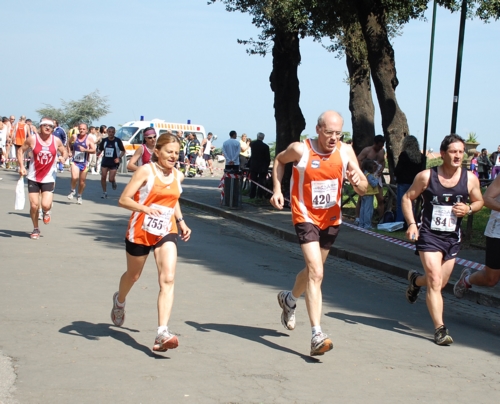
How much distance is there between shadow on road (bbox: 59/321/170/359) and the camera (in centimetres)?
643

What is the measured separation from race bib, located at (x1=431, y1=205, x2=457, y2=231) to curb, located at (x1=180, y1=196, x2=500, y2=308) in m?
2.34

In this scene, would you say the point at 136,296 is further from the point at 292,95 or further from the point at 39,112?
the point at 39,112

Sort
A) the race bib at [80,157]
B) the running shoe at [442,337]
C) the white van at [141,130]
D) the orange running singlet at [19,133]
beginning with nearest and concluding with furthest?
the running shoe at [442,337] → the race bib at [80,157] → the orange running singlet at [19,133] → the white van at [141,130]

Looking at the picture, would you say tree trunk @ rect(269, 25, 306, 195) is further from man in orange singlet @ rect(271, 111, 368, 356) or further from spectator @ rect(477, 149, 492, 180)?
spectator @ rect(477, 149, 492, 180)

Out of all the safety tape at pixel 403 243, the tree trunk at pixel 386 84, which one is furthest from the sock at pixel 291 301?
the tree trunk at pixel 386 84

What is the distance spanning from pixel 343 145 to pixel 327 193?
0.47 metres

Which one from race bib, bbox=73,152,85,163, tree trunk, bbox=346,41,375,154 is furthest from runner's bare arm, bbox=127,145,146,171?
tree trunk, bbox=346,41,375,154

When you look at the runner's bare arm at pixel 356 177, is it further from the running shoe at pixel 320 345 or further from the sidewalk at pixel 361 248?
the sidewalk at pixel 361 248

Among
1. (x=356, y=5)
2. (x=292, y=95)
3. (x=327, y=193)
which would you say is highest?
(x=356, y=5)

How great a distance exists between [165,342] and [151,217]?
1.02 m

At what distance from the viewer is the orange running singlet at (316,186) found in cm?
664

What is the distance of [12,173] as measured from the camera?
29.3m

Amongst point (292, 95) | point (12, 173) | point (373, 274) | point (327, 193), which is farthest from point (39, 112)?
point (327, 193)

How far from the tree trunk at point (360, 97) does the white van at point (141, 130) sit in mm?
12126
